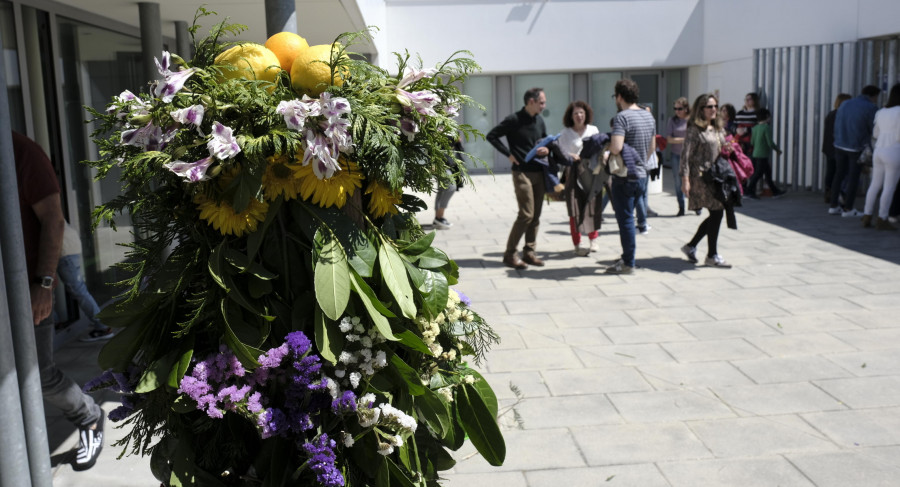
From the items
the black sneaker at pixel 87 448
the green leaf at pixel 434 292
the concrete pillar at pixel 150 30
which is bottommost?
the black sneaker at pixel 87 448

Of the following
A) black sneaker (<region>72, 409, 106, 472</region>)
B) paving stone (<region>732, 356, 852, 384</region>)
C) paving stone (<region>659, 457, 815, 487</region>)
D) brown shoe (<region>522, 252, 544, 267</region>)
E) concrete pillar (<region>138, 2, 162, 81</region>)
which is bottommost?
paving stone (<region>659, 457, 815, 487</region>)

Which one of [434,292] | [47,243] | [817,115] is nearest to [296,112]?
[434,292]

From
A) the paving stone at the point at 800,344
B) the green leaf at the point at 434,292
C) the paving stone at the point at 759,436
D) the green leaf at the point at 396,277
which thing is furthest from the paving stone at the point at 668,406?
the green leaf at the point at 396,277

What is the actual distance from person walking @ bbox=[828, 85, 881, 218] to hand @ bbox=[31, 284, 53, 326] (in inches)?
445

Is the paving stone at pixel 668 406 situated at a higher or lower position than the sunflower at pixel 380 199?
lower

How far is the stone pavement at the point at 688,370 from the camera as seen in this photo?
4.11 meters

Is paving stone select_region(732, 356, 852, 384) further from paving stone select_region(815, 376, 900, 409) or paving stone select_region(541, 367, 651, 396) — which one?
paving stone select_region(541, 367, 651, 396)

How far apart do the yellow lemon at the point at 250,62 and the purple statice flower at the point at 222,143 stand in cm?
23

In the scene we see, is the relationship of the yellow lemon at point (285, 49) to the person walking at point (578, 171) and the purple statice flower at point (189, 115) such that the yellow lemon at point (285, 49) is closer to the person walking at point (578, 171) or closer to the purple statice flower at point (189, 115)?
the purple statice flower at point (189, 115)

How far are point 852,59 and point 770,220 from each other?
4360mm

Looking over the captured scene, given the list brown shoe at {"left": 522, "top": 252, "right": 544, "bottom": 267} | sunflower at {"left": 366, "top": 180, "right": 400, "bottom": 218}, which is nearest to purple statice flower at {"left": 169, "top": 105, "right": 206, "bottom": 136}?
sunflower at {"left": 366, "top": 180, "right": 400, "bottom": 218}

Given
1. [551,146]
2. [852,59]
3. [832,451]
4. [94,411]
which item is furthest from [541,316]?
[852,59]

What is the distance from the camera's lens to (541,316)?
7.02 meters

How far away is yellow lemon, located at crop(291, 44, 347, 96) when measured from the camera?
2.31 meters
